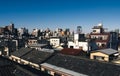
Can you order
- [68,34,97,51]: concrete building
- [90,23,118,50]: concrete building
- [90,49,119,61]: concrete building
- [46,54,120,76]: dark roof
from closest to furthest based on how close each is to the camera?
[46,54,120,76]: dark roof → [90,49,119,61]: concrete building → [68,34,97,51]: concrete building → [90,23,118,50]: concrete building

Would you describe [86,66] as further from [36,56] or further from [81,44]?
[81,44]

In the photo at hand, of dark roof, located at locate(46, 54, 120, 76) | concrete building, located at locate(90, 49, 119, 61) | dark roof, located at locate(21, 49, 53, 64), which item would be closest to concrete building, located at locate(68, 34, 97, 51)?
concrete building, located at locate(90, 49, 119, 61)

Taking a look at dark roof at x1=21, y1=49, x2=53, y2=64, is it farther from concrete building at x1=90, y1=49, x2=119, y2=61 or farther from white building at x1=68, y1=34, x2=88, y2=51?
white building at x1=68, y1=34, x2=88, y2=51

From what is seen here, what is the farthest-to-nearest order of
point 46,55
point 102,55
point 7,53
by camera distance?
point 7,53, point 102,55, point 46,55

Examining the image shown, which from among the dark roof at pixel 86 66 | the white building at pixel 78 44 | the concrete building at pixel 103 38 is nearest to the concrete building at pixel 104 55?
the dark roof at pixel 86 66

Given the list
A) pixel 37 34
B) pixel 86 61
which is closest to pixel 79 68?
pixel 86 61

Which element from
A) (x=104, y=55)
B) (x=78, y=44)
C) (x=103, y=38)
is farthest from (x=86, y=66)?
(x=103, y=38)

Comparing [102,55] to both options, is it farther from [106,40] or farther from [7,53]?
[7,53]

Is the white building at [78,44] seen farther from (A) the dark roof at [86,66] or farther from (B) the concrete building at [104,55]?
(A) the dark roof at [86,66]
